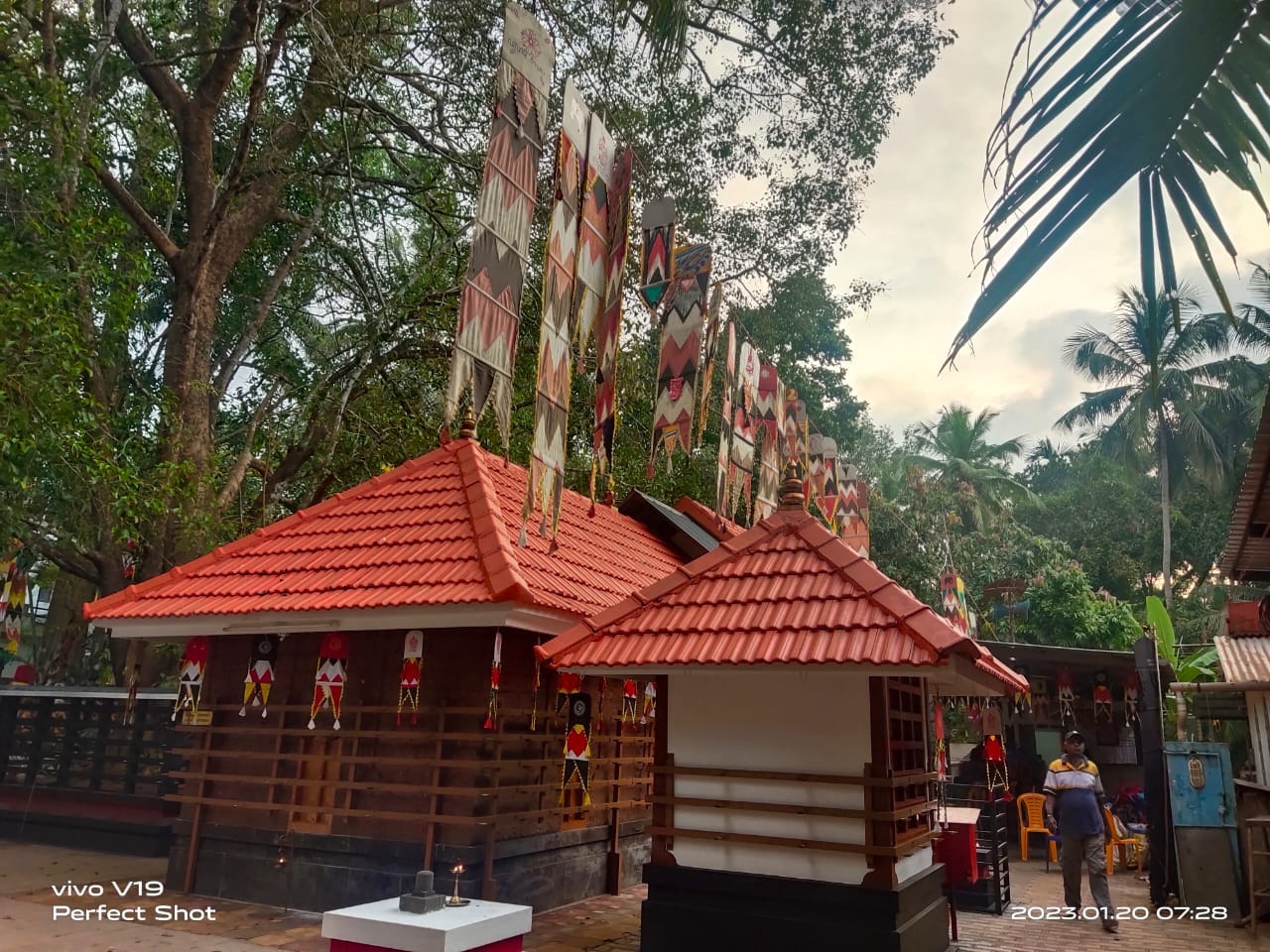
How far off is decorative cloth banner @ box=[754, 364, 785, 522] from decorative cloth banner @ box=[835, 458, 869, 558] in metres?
2.76

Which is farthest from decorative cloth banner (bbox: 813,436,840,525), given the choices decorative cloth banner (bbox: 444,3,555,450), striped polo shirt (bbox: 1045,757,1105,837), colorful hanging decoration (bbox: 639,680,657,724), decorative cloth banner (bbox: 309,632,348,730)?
decorative cloth banner (bbox: 444,3,555,450)

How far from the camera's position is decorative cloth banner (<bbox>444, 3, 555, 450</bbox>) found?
5770mm

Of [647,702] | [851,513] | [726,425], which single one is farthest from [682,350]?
[851,513]

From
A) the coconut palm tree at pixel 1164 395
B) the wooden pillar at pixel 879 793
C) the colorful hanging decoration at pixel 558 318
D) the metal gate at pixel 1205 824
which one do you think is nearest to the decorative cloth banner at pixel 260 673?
the colorful hanging decoration at pixel 558 318

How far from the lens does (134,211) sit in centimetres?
1179

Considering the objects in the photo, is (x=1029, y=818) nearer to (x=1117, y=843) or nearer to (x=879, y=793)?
(x=1117, y=843)

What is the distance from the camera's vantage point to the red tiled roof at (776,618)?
5.83 metres

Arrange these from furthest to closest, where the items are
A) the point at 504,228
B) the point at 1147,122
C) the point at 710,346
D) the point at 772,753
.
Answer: the point at 710,346 → the point at 772,753 → the point at 504,228 → the point at 1147,122

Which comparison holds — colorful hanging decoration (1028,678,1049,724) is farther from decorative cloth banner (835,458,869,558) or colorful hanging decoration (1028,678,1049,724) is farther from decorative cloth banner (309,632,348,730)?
decorative cloth banner (309,632,348,730)

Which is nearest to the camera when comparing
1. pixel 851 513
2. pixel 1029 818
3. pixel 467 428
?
pixel 467 428

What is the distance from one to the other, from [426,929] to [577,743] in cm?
364

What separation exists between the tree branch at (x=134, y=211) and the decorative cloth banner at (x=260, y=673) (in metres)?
6.58

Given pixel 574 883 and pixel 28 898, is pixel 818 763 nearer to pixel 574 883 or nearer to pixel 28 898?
pixel 574 883

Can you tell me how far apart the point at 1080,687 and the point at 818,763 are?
37.0 feet
